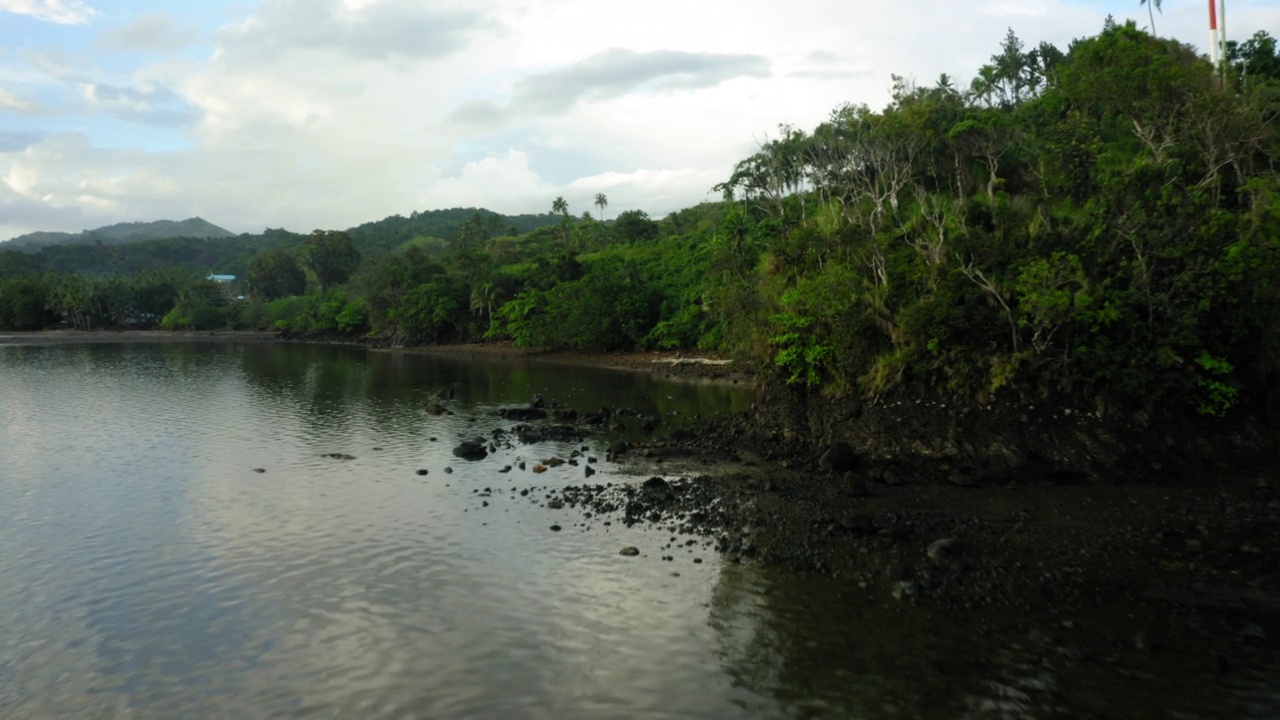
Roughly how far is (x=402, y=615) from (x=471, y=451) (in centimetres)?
1602

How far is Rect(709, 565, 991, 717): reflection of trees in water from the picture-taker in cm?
1291

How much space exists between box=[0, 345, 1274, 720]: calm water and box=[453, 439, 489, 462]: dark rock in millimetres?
1089

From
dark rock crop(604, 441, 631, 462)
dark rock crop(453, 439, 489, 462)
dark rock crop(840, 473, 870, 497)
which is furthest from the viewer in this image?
dark rock crop(453, 439, 489, 462)

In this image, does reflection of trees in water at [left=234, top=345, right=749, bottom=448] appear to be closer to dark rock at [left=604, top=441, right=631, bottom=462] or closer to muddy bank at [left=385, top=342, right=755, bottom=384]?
muddy bank at [left=385, top=342, right=755, bottom=384]

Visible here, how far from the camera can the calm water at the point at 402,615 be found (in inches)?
523

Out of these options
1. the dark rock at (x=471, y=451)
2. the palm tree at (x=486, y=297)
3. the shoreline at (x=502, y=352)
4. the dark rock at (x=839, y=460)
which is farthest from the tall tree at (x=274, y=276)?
the dark rock at (x=839, y=460)

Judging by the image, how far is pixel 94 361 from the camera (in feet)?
271

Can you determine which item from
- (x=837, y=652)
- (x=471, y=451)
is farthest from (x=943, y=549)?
(x=471, y=451)

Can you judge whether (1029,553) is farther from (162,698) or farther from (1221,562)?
(162,698)

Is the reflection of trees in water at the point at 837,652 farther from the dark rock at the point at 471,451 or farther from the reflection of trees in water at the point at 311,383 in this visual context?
the reflection of trees in water at the point at 311,383

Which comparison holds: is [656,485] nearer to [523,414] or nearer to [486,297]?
[523,414]

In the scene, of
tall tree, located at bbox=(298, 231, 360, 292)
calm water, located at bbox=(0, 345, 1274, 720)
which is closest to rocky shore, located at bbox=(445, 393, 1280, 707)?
calm water, located at bbox=(0, 345, 1274, 720)

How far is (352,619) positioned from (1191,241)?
28.5 m

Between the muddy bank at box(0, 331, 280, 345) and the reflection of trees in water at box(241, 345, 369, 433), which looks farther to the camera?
the muddy bank at box(0, 331, 280, 345)
